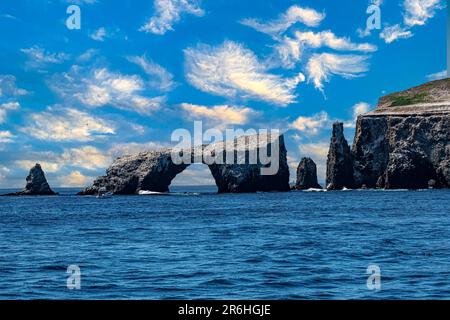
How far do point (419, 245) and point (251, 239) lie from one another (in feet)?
40.2

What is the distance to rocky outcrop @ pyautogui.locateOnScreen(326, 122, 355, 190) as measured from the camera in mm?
181875

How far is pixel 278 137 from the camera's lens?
179m

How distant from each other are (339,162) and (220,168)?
36423mm

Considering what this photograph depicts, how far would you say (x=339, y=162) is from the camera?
595 feet

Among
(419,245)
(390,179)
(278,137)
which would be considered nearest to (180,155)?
(278,137)

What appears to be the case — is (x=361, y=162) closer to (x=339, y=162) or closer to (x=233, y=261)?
(x=339, y=162)

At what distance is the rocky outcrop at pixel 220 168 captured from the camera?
17338cm

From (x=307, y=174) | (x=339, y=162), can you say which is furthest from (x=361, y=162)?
(x=307, y=174)

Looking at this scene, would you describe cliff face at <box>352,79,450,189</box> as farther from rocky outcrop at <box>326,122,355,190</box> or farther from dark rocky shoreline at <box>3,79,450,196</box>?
rocky outcrop at <box>326,122,355,190</box>

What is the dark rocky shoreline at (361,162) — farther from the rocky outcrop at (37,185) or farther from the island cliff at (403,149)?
the rocky outcrop at (37,185)

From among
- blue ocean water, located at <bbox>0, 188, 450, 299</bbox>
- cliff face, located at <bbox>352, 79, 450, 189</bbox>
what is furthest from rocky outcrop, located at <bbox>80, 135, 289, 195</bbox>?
blue ocean water, located at <bbox>0, 188, 450, 299</bbox>

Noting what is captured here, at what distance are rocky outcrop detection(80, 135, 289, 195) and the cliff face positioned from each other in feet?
80.0

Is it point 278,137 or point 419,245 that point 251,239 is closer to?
→ point 419,245

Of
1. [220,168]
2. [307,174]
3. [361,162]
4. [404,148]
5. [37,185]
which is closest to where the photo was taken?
[404,148]
